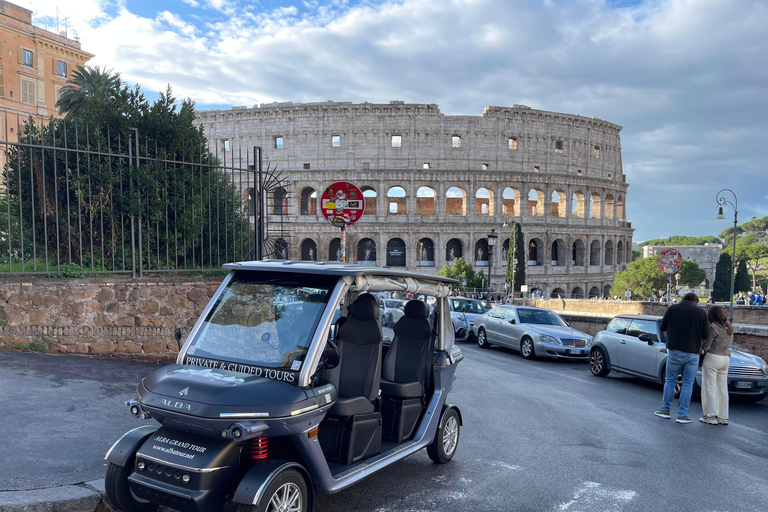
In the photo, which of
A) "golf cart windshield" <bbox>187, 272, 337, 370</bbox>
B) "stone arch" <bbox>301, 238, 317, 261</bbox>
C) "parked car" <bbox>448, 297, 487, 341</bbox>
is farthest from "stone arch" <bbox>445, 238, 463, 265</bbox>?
"golf cart windshield" <bbox>187, 272, 337, 370</bbox>

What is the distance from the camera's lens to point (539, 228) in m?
59.4

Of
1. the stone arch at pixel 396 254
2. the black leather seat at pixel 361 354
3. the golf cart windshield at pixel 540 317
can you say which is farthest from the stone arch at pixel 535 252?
the black leather seat at pixel 361 354

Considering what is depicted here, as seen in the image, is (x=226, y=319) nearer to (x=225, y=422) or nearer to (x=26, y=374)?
(x=225, y=422)

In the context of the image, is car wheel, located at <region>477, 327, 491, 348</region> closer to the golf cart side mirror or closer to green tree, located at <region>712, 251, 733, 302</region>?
the golf cart side mirror

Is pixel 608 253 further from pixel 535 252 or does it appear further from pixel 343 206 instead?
pixel 343 206

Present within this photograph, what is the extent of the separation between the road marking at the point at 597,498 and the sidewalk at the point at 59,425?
3.88 meters

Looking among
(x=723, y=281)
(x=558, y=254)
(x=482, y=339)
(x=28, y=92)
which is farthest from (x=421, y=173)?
(x=482, y=339)

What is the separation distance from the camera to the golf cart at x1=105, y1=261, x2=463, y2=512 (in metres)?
3.37

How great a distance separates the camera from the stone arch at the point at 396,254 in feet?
190

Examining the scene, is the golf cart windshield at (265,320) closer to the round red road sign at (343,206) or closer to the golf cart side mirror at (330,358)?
the golf cart side mirror at (330,358)

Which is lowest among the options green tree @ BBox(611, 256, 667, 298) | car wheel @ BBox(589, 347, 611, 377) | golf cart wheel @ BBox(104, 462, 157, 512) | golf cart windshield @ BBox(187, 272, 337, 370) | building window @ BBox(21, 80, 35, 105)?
green tree @ BBox(611, 256, 667, 298)

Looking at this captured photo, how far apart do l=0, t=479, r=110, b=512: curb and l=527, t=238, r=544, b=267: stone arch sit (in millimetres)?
58321

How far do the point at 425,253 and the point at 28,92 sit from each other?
41451 mm

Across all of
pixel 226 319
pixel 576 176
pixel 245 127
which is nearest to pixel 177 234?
pixel 226 319
